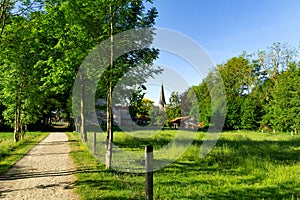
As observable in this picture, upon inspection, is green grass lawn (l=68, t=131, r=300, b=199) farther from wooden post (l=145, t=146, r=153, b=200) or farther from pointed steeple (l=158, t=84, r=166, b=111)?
pointed steeple (l=158, t=84, r=166, b=111)

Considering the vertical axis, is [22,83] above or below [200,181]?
above

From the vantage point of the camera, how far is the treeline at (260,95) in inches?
1626

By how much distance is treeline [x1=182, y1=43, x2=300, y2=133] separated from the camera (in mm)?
41312

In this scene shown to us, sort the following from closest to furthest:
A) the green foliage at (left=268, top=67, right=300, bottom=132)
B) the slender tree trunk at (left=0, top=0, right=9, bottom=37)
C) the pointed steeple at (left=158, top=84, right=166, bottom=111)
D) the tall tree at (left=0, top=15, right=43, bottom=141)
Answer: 1. the slender tree trunk at (left=0, top=0, right=9, bottom=37)
2. the pointed steeple at (left=158, top=84, right=166, bottom=111)
3. the tall tree at (left=0, top=15, right=43, bottom=141)
4. the green foliage at (left=268, top=67, right=300, bottom=132)

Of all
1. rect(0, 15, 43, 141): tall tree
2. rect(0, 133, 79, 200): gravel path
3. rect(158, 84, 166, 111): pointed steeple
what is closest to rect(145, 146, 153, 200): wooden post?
rect(0, 133, 79, 200): gravel path

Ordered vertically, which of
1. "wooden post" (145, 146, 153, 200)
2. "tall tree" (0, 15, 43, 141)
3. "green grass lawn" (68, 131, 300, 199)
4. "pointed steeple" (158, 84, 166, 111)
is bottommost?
"green grass lawn" (68, 131, 300, 199)

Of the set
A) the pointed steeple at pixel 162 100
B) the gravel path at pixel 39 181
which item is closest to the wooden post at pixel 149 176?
the gravel path at pixel 39 181

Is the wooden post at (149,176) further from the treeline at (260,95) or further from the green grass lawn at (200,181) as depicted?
the treeline at (260,95)

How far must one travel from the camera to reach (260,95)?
52.2 meters

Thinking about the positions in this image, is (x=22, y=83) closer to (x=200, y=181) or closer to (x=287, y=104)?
(x=200, y=181)

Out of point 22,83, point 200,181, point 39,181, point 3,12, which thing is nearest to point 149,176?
point 200,181

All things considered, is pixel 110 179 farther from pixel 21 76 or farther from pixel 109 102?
pixel 21 76

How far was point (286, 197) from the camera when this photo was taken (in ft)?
23.5

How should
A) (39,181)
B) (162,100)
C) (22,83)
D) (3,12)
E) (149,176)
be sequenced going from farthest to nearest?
(22,83) → (162,100) → (3,12) → (39,181) → (149,176)
